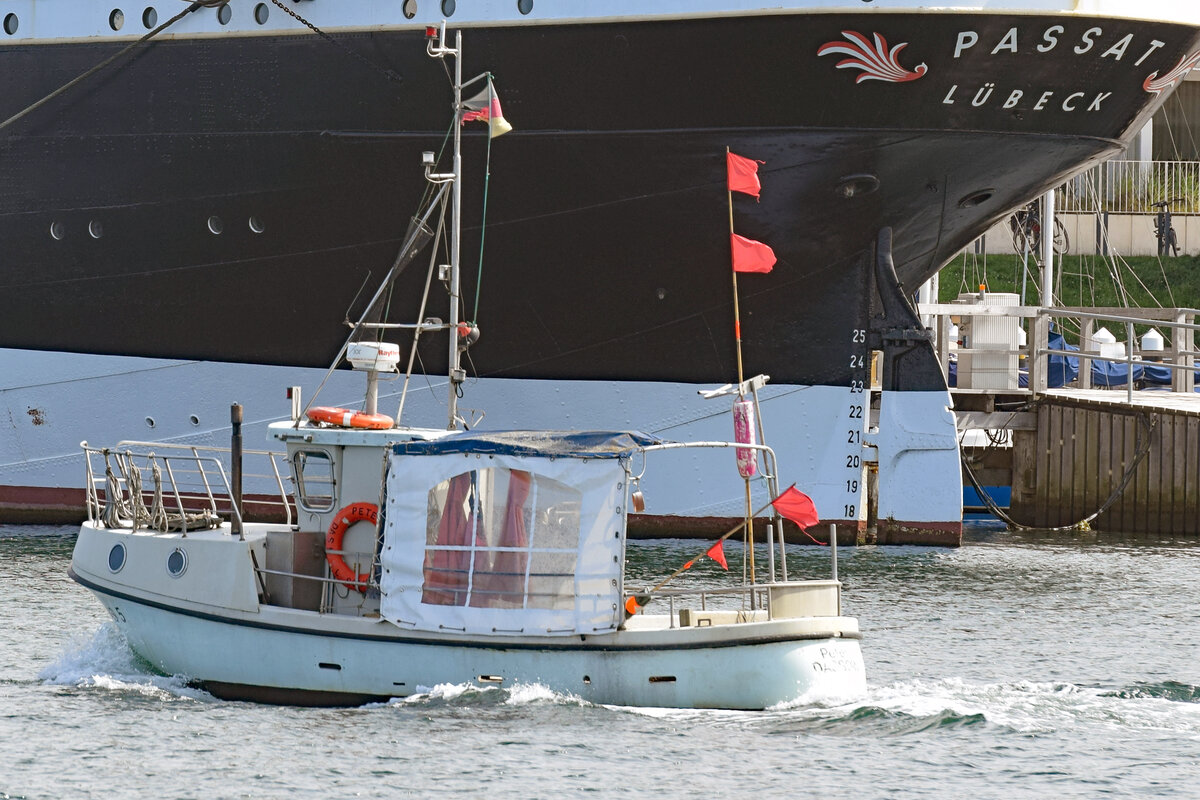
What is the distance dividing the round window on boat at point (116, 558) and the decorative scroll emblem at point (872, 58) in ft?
35.3

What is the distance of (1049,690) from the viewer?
14664mm

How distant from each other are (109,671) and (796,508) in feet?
20.8

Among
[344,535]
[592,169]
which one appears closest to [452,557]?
[344,535]

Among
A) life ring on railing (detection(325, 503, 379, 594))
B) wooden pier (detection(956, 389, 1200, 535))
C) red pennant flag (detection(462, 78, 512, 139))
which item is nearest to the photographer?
life ring on railing (detection(325, 503, 379, 594))

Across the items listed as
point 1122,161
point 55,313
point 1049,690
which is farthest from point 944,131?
point 1122,161

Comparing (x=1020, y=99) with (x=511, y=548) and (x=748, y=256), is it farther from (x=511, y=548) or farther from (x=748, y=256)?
(x=511, y=548)

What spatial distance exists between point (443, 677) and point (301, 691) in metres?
1.30

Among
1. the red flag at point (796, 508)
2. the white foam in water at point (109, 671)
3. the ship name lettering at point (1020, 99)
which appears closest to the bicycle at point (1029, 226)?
the ship name lettering at point (1020, 99)

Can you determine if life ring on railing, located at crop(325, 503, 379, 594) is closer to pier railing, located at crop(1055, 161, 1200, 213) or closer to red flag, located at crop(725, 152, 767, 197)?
red flag, located at crop(725, 152, 767, 197)

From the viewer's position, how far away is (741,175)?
17.1 metres

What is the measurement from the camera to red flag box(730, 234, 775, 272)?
1638 centimetres

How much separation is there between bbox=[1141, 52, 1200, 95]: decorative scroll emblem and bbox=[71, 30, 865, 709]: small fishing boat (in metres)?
10.9

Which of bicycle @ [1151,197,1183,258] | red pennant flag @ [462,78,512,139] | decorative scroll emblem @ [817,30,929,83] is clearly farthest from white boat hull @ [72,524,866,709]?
bicycle @ [1151,197,1183,258]

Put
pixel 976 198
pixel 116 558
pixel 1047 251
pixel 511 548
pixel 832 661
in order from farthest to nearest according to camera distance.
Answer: pixel 1047 251 → pixel 976 198 → pixel 116 558 → pixel 511 548 → pixel 832 661
